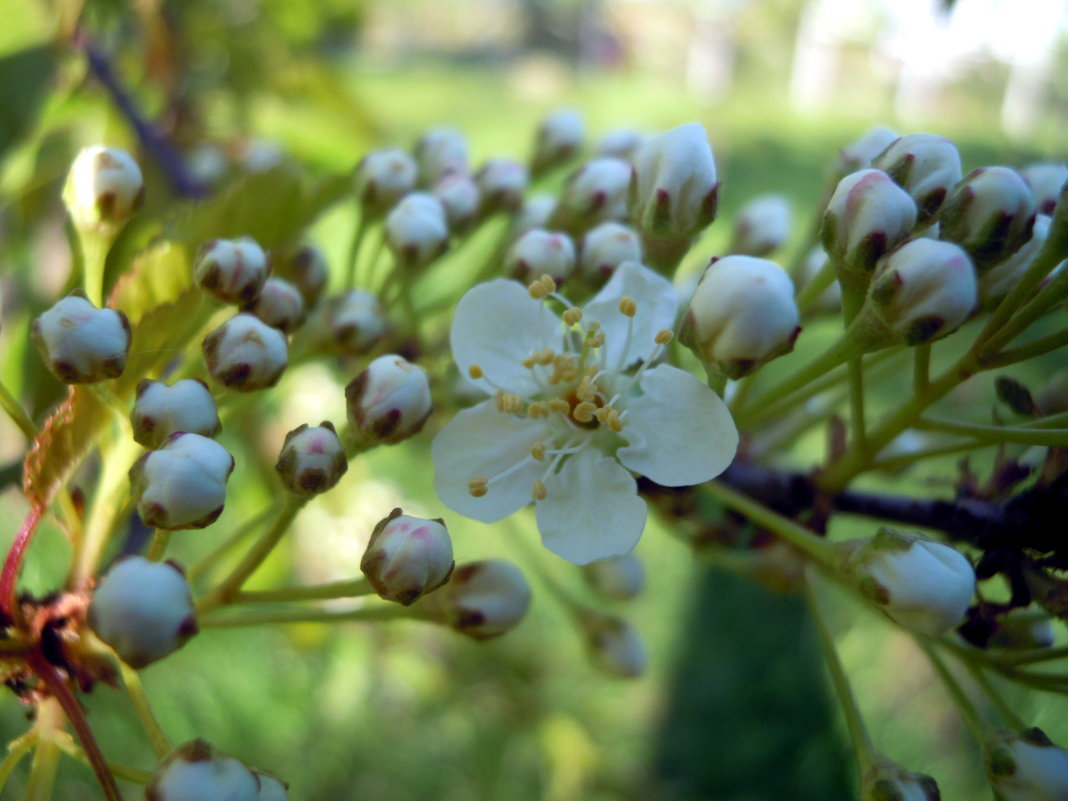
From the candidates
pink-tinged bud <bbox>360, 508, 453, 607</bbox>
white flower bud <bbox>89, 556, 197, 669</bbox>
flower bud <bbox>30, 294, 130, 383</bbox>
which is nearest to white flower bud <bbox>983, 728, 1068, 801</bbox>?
pink-tinged bud <bbox>360, 508, 453, 607</bbox>

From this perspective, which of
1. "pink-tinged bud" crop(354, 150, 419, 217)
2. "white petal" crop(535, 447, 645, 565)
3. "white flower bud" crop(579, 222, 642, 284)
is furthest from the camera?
"pink-tinged bud" crop(354, 150, 419, 217)

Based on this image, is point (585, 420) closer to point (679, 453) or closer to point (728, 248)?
point (679, 453)

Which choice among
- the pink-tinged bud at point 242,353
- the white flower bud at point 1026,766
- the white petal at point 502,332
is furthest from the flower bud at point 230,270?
the white flower bud at point 1026,766

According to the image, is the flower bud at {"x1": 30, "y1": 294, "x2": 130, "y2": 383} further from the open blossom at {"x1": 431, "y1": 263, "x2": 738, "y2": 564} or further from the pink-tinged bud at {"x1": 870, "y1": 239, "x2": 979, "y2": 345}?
the pink-tinged bud at {"x1": 870, "y1": 239, "x2": 979, "y2": 345}

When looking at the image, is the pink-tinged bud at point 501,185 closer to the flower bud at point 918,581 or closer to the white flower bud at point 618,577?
the white flower bud at point 618,577

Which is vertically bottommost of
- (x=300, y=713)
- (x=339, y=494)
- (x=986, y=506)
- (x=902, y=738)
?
(x=300, y=713)

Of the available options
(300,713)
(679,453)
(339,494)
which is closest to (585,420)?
(679,453)

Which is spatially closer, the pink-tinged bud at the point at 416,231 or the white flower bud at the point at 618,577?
the pink-tinged bud at the point at 416,231
